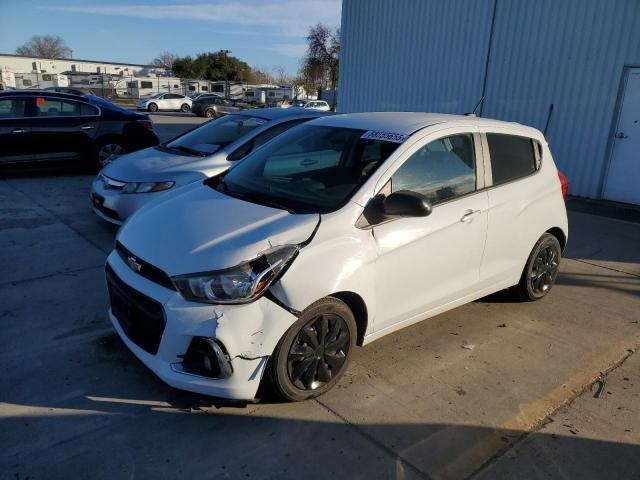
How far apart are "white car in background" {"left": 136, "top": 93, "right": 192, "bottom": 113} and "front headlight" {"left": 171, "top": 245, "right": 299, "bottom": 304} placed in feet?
128

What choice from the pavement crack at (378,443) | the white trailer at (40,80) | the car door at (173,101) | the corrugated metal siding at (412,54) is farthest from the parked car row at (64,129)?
the white trailer at (40,80)

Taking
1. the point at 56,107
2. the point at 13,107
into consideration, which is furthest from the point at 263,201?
the point at 13,107

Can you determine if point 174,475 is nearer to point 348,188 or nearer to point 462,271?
point 348,188

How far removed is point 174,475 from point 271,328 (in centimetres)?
84

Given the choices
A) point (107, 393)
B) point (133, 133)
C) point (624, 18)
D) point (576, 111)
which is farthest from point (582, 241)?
point (133, 133)

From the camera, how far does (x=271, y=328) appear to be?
2.68 m

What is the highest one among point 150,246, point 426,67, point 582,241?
point 426,67

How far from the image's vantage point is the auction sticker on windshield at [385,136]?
3.46 m

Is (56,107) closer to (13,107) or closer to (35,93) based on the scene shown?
(35,93)

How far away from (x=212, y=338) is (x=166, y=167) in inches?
148

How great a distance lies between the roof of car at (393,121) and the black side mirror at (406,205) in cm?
66

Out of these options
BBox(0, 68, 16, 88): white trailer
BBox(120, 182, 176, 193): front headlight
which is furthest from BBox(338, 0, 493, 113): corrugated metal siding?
BBox(0, 68, 16, 88): white trailer

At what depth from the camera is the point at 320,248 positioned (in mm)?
2881

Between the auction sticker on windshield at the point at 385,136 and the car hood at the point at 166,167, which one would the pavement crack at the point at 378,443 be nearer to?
the auction sticker on windshield at the point at 385,136
